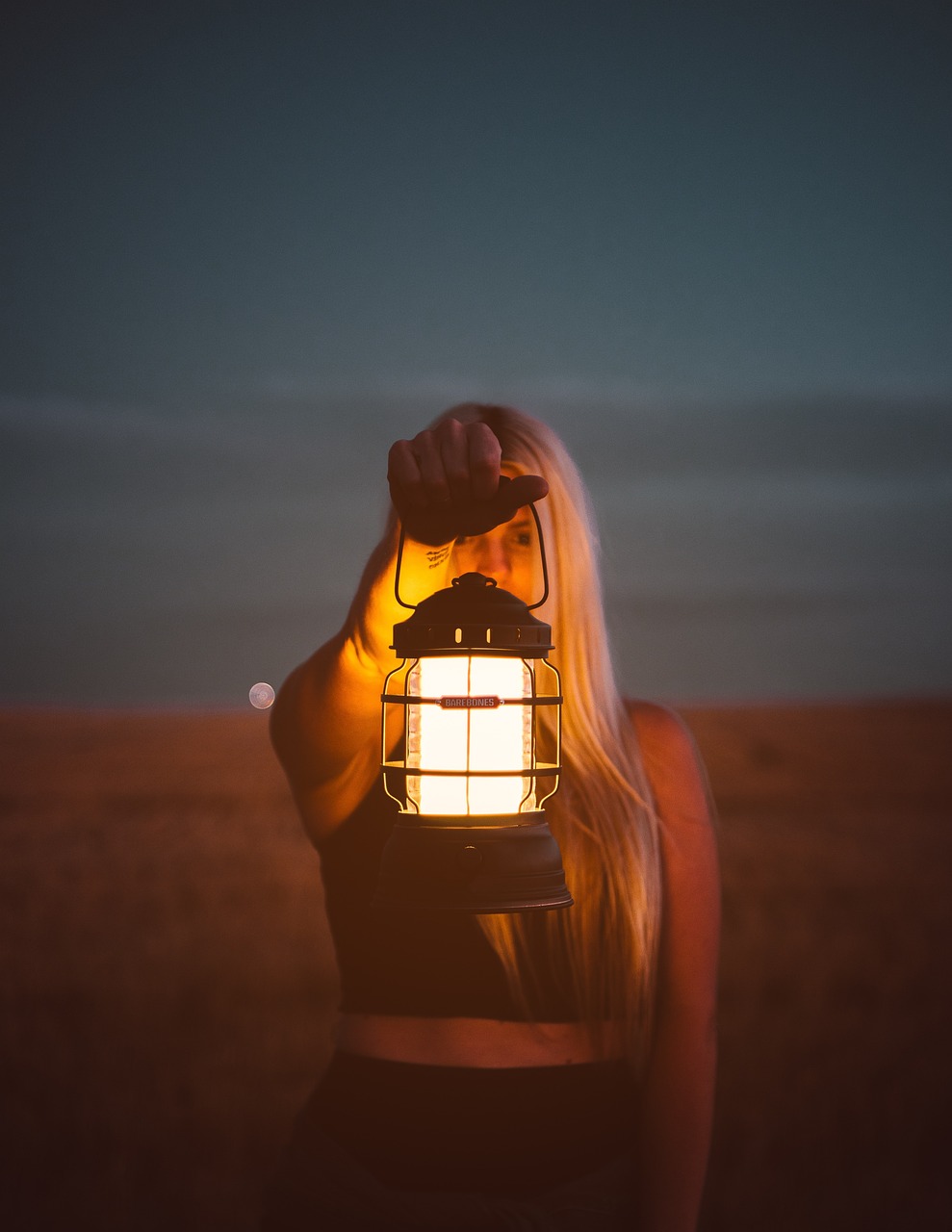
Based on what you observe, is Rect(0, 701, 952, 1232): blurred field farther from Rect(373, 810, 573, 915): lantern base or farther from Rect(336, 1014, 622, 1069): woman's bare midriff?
Rect(373, 810, 573, 915): lantern base

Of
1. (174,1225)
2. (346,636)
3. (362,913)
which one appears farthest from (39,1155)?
(346,636)

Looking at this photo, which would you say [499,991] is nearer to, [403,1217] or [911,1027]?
[403,1217]

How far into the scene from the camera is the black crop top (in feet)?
7.80

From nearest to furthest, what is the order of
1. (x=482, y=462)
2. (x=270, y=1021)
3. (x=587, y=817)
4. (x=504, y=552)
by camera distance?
(x=482, y=462) < (x=504, y=552) < (x=587, y=817) < (x=270, y=1021)

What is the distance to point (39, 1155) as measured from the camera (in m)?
7.58

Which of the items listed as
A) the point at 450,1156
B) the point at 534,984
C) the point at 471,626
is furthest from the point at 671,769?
the point at 471,626

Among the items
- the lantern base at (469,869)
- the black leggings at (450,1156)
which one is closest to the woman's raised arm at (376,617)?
the lantern base at (469,869)

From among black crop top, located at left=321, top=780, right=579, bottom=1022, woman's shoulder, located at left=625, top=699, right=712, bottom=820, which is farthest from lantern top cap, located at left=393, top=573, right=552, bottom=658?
woman's shoulder, located at left=625, top=699, right=712, bottom=820

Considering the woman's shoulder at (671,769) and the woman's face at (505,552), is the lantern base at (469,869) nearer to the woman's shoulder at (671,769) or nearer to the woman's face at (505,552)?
the woman's face at (505,552)

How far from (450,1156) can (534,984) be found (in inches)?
14.7

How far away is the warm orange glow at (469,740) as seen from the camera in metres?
1.71

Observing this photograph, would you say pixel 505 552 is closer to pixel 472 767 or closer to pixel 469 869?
pixel 472 767

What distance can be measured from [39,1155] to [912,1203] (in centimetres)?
561

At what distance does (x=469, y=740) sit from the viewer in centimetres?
170
